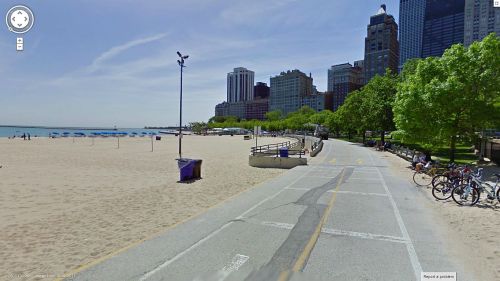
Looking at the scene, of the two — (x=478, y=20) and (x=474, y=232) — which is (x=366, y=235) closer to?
(x=474, y=232)

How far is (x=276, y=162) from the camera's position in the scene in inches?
936

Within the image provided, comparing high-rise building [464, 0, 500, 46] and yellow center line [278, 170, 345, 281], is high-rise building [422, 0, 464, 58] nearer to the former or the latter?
high-rise building [464, 0, 500, 46]

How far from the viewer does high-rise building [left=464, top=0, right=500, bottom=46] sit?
12066 cm

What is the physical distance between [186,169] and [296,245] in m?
11.3

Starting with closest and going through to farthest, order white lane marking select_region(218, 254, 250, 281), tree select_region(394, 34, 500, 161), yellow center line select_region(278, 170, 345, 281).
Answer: white lane marking select_region(218, 254, 250, 281)
yellow center line select_region(278, 170, 345, 281)
tree select_region(394, 34, 500, 161)

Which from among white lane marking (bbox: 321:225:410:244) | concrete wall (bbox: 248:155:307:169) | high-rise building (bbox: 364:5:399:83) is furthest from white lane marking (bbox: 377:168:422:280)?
high-rise building (bbox: 364:5:399:83)

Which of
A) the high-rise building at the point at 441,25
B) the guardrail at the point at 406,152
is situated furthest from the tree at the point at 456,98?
the high-rise building at the point at 441,25

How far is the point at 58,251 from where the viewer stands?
6730 mm

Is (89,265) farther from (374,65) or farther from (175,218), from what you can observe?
(374,65)

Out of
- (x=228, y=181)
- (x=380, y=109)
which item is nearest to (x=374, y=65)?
(x=380, y=109)

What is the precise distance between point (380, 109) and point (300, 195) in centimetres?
3844

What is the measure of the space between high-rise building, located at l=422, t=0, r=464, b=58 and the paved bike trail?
185 metres

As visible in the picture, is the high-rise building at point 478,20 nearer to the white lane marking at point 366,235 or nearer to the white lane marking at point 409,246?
the white lane marking at point 409,246

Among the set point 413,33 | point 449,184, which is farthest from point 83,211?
point 413,33
